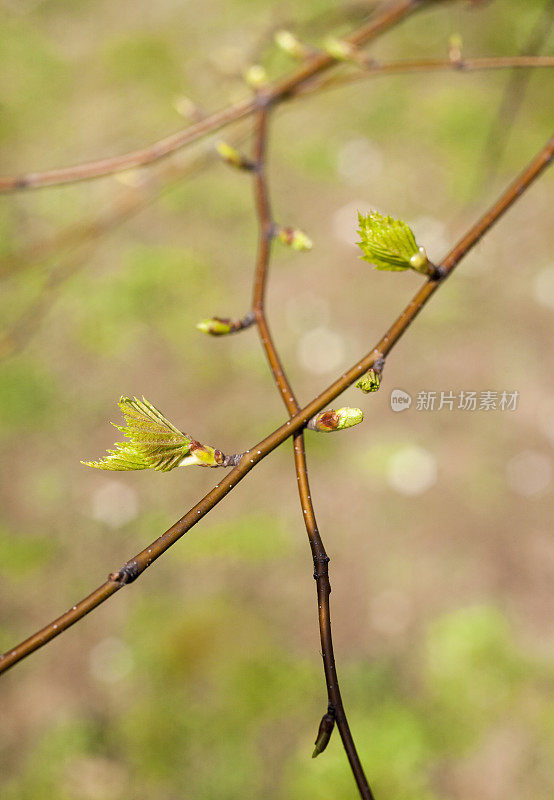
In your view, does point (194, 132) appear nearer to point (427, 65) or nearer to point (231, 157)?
point (231, 157)

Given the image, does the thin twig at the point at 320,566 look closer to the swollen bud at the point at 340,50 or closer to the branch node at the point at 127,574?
the branch node at the point at 127,574

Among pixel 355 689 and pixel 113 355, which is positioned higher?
pixel 113 355

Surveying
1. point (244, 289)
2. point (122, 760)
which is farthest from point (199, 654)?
point (244, 289)

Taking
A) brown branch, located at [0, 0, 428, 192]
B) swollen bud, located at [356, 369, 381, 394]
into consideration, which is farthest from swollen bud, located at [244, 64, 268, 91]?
swollen bud, located at [356, 369, 381, 394]

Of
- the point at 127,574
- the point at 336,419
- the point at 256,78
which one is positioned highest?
the point at 256,78

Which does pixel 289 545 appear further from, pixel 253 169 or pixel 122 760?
pixel 253 169

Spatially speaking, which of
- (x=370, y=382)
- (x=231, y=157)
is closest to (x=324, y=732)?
(x=370, y=382)

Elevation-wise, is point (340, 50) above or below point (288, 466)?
below
